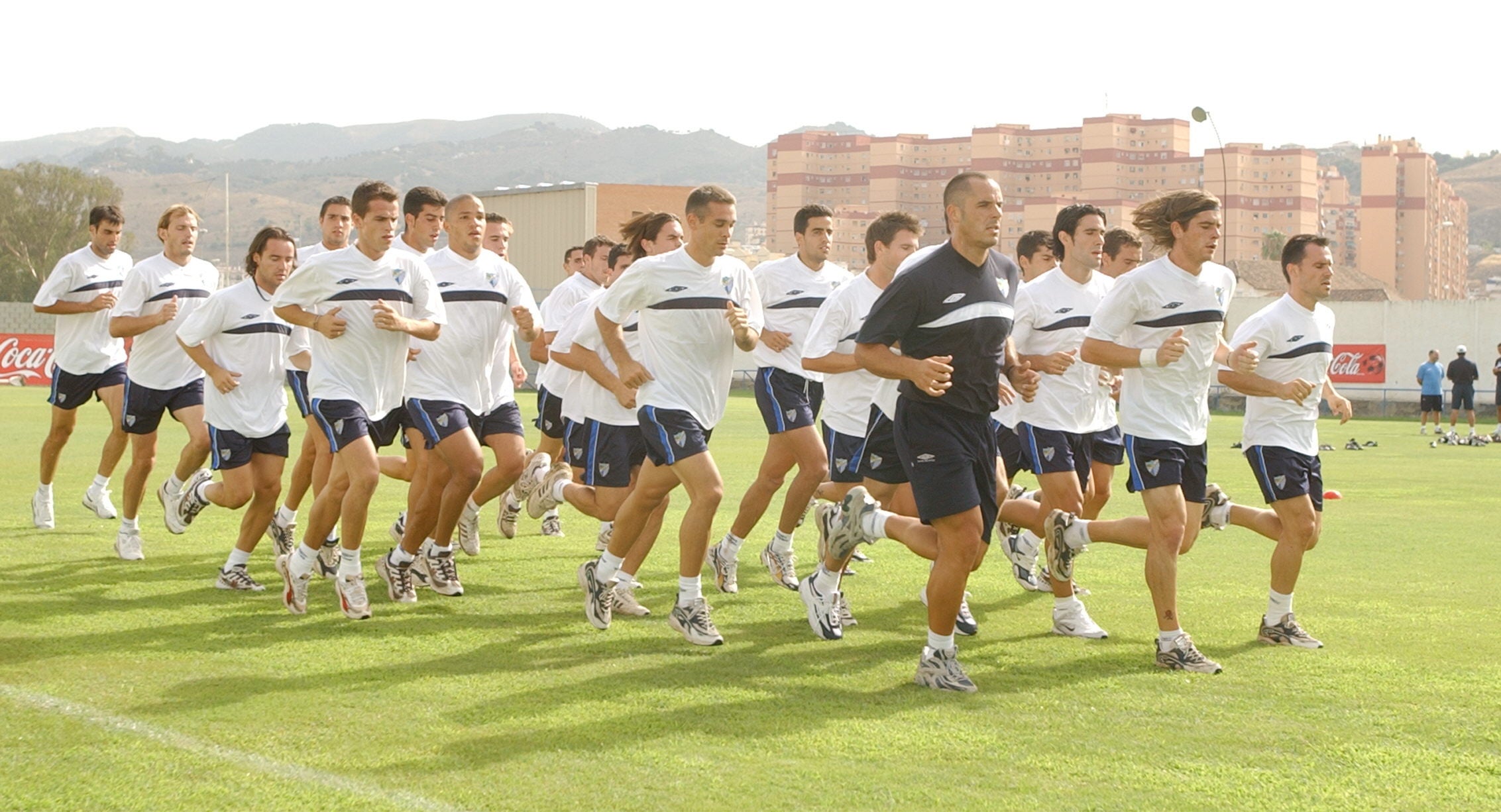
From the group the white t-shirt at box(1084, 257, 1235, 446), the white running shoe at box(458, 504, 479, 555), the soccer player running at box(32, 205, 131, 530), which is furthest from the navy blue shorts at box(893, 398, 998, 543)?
the soccer player running at box(32, 205, 131, 530)

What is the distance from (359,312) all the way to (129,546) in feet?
10.3

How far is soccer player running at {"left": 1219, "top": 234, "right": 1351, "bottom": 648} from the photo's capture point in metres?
7.69

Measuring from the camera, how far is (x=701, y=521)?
765 cm

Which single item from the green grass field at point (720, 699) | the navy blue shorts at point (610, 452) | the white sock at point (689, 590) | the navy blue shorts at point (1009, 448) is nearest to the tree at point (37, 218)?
the green grass field at point (720, 699)

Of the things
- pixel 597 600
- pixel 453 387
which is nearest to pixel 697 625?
pixel 597 600

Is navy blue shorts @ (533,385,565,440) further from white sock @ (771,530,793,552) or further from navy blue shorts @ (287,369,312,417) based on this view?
white sock @ (771,530,793,552)

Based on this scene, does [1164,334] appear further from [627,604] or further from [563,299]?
[563,299]

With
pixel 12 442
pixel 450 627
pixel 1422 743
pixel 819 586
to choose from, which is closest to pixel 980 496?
pixel 819 586

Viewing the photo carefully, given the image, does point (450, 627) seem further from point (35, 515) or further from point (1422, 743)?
point (35, 515)

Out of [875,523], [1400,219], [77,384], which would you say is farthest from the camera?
[1400,219]

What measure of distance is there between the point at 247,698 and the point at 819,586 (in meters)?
2.83

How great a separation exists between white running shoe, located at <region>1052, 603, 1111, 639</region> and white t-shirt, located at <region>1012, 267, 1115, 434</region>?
1209mm

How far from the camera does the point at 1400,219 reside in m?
149

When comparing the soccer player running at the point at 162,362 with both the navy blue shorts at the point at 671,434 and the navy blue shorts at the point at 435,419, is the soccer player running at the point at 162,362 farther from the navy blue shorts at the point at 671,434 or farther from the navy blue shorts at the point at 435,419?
the navy blue shorts at the point at 671,434
